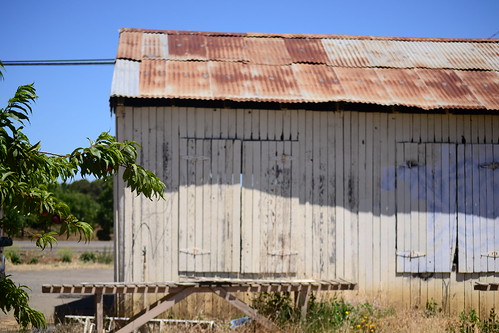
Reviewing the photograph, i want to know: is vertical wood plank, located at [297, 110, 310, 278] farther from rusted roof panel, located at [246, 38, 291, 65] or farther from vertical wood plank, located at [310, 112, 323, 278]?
rusted roof panel, located at [246, 38, 291, 65]

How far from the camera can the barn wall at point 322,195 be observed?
9961 millimetres

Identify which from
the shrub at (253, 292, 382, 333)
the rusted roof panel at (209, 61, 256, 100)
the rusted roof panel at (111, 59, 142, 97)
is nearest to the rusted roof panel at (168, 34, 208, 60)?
the rusted roof panel at (209, 61, 256, 100)

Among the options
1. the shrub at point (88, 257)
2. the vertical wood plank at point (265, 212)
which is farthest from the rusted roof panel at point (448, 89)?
the shrub at point (88, 257)

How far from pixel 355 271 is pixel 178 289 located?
3461 mm

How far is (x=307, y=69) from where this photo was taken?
37.5ft

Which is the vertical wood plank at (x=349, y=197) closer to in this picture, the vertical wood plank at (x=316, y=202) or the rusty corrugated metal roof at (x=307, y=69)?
the vertical wood plank at (x=316, y=202)

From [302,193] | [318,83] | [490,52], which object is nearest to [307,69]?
[318,83]

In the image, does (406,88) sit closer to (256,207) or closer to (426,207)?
(426,207)

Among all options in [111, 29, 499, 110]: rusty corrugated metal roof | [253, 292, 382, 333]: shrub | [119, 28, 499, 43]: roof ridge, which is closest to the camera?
[253, 292, 382, 333]: shrub

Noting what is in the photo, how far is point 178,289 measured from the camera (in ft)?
26.9

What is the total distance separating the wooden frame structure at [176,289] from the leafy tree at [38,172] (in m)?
2.54

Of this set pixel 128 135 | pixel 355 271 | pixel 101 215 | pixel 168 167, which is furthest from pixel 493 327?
pixel 101 215

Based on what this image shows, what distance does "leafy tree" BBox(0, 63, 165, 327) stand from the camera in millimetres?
4883

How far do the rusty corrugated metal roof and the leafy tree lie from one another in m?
4.48
